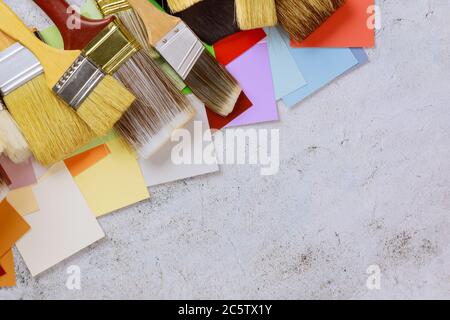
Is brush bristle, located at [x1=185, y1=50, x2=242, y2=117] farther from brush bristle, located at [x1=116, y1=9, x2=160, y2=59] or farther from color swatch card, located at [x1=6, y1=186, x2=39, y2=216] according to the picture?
color swatch card, located at [x1=6, y1=186, x2=39, y2=216]

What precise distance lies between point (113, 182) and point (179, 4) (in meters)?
0.36

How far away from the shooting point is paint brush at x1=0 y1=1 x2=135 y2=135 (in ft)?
3.04

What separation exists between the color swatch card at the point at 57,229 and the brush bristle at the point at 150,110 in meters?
0.18

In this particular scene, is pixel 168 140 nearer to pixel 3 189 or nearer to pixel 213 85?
pixel 213 85

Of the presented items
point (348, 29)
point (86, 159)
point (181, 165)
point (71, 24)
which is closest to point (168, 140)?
point (181, 165)

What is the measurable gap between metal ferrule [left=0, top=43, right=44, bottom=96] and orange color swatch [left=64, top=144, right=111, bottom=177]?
0.17m

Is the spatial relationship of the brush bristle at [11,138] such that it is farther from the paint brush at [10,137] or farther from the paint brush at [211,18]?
the paint brush at [211,18]

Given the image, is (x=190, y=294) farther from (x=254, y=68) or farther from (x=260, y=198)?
(x=254, y=68)

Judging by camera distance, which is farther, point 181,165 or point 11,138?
point 181,165

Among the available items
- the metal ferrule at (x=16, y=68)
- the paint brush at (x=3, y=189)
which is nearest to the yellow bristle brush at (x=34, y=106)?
the metal ferrule at (x=16, y=68)

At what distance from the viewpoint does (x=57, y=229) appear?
1.04 m

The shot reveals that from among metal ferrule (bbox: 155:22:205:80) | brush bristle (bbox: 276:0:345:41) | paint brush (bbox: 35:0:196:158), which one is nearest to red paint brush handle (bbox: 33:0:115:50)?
paint brush (bbox: 35:0:196:158)
